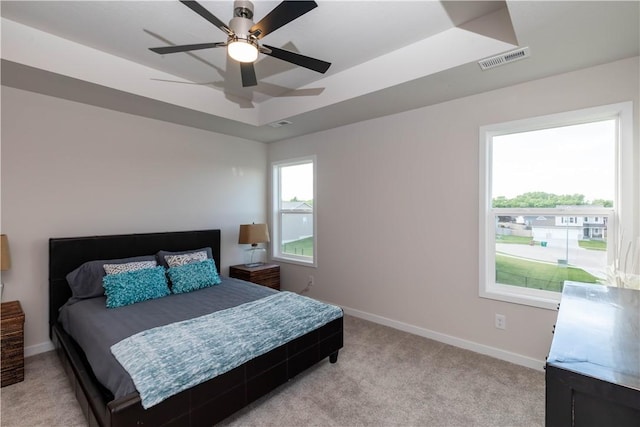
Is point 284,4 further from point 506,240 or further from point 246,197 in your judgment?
point 246,197

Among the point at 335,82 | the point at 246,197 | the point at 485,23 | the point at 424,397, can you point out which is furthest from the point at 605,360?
the point at 246,197

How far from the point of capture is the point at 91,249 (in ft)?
9.83

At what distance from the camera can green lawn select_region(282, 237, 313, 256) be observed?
4406 mm

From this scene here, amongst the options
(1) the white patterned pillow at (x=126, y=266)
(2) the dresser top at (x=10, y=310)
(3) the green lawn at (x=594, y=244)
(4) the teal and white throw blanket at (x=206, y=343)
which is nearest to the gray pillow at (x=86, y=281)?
(1) the white patterned pillow at (x=126, y=266)

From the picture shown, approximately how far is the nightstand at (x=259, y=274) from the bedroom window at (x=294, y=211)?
38 centimetres

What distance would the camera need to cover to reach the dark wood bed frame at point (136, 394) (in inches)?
60.4

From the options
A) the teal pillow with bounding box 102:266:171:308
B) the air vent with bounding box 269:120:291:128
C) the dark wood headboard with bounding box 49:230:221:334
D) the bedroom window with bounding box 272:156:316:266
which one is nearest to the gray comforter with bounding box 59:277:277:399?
the teal pillow with bounding box 102:266:171:308

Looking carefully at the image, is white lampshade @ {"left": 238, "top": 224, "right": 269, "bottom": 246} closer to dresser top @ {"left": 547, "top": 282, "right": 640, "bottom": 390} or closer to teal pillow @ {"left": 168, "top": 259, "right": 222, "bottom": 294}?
teal pillow @ {"left": 168, "top": 259, "right": 222, "bottom": 294}

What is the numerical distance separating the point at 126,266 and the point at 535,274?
387 centimetres

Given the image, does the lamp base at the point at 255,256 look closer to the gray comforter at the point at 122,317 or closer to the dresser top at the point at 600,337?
the gray comforter at the point at 122,317

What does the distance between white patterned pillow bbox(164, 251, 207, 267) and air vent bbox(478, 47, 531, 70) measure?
131 inches

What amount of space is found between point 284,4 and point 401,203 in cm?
235

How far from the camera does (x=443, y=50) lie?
2.31 meters

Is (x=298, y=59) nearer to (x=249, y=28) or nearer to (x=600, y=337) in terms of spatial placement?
(x=249, y=28)
